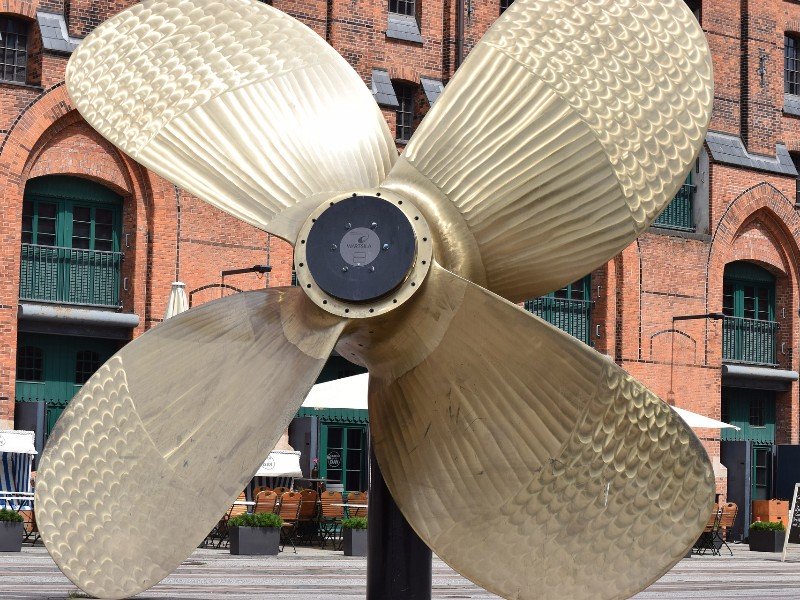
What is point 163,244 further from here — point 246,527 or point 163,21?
point 163,21

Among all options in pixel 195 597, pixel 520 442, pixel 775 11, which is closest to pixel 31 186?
pixel 195 597

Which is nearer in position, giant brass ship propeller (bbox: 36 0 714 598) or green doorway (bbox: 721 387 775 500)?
giant brass ship propeller (bbox: 36 0 714 598)

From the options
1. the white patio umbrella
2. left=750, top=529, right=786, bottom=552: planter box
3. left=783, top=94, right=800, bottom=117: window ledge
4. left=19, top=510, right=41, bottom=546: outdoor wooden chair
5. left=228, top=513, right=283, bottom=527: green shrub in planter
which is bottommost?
left=750, top=529, right=786, bottom=552: planter box

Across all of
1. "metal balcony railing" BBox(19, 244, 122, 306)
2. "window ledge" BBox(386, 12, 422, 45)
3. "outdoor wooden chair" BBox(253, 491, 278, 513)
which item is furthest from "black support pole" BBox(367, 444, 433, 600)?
"window ledge" BBox(386, 12, 422, 45)

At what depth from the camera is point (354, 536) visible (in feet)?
63.9

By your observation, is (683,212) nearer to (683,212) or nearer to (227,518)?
(683,212)

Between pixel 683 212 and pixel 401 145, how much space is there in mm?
7399

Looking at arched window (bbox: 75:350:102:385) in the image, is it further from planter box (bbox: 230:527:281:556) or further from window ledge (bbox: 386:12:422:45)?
window ledge (bbox: 386:12:422:45)

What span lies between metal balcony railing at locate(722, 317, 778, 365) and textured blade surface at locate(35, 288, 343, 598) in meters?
25.9

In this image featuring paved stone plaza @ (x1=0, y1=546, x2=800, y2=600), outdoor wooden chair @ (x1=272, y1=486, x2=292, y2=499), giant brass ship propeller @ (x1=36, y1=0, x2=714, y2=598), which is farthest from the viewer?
outdoor wooden chair @ (x1=272, y1=486, x2=292, y2=499)

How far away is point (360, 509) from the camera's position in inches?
848

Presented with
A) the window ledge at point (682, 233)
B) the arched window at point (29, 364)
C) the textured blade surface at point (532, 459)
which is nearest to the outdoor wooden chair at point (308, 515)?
the arched window at point (29, 364)

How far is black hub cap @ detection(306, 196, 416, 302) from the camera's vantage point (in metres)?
6.18

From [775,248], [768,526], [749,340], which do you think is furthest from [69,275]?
[775,248]
